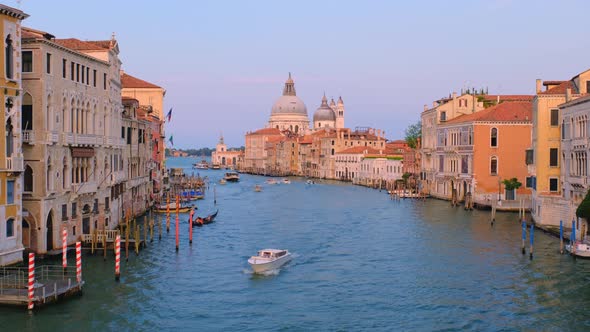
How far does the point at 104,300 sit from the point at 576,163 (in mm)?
15724

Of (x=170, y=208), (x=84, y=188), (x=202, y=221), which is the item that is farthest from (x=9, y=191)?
(x=170, y=208)

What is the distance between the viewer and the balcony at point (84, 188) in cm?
2104

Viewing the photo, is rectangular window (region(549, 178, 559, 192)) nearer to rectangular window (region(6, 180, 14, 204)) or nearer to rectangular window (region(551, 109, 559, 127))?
rectangular window (region(551, 109, 559, 127))

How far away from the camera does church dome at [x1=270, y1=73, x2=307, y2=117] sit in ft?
419

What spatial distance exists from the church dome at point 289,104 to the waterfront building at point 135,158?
92.6 m

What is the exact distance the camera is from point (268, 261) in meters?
19.6

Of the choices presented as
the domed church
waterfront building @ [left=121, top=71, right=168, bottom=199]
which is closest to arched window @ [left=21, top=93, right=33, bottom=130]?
waterfront building @ [left=121, top=71, right=168, bottom=199]

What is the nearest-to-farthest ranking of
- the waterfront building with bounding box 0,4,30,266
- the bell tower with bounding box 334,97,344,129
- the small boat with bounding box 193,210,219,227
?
the waterfront building with bounding box 0,4,30,266 → the small boat with bounding box 193,210,219,227 → the bell tower with bounding box 334,97,344,129

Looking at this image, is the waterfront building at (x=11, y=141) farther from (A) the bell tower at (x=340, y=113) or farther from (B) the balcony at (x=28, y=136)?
(A) the bell tower at (x=340, y=113)

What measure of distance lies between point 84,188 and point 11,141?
4.73m

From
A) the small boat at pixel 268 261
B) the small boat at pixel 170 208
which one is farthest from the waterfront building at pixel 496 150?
the small boat at pixel 268 261

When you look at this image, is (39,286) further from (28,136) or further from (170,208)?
(170,208)

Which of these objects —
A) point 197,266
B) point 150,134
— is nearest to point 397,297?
point 197,266

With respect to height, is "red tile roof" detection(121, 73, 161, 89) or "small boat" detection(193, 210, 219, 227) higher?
"red tile roof" detection(121, 73, 161, 89)
